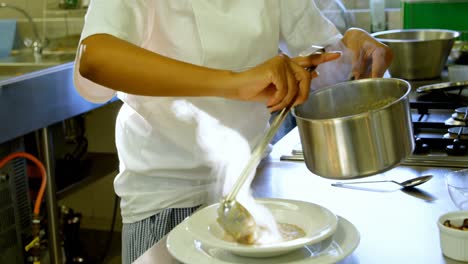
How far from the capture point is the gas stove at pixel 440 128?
1.43 m

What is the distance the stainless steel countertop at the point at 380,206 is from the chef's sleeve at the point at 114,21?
362mm

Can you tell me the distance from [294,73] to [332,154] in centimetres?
15

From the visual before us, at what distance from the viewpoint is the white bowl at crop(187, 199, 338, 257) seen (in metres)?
0.93

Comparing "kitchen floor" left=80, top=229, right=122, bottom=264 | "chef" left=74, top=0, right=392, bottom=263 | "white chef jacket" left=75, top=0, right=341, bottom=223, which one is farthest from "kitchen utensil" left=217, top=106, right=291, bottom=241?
"kitchen floor" left=80, top=229, right=122, bottom=264

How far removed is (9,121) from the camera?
222cm

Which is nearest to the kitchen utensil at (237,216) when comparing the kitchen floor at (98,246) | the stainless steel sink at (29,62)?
the stainless steel sink at (29,62)

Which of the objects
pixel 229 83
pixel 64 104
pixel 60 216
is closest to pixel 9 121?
pixel 64 104

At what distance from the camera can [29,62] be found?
10.2 feet

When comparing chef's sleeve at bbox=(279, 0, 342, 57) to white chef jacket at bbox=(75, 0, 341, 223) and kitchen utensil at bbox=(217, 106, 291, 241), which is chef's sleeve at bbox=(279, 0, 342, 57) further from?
kitchen utensil at bbox=(217, 106, 291, 241)

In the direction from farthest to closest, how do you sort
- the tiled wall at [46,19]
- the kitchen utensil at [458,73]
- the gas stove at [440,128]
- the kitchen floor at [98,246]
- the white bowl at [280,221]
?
the tiled wall at [46,19] < the kitchen floor at [98,246] < the kitchen utensil at [458,73] < the gas stove at [440,128] < the white bowl at [280,221]

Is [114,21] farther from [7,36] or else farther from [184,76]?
[7,36]

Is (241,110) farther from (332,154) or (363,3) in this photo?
(363,3)

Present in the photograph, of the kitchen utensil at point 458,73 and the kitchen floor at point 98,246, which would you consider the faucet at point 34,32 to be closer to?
the kitchen floor at point 98,246

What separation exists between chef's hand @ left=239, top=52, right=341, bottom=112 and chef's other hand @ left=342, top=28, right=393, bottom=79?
376mm
